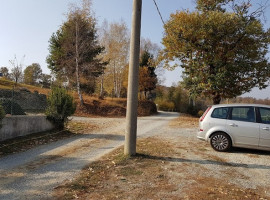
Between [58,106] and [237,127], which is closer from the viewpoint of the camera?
[237,127]

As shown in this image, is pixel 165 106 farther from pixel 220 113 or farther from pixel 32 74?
pixel 220 113

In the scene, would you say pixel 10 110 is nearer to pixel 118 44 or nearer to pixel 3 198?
pixel 3 198

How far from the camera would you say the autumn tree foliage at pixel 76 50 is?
1008 inches

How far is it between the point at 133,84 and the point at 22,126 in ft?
20.2

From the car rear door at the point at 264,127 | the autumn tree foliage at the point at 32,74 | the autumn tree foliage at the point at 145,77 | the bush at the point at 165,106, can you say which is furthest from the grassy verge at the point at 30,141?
the autumn tree foliage at the point at 32,74

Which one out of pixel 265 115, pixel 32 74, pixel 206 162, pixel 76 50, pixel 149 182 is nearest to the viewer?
pixel 149 182

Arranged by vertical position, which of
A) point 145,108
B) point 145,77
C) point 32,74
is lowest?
point 145,108

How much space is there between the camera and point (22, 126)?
1066 centimetres

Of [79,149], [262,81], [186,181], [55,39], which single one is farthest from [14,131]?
[55,39]

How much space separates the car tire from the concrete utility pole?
3.00m

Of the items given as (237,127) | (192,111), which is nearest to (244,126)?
(237,127)

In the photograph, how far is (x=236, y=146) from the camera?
827 cm

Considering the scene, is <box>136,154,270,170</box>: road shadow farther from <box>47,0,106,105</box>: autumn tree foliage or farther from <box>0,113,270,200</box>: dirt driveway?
<box>47,0,106,105</box>: autumn tree foliage

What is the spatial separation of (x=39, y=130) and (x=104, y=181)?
751cm
